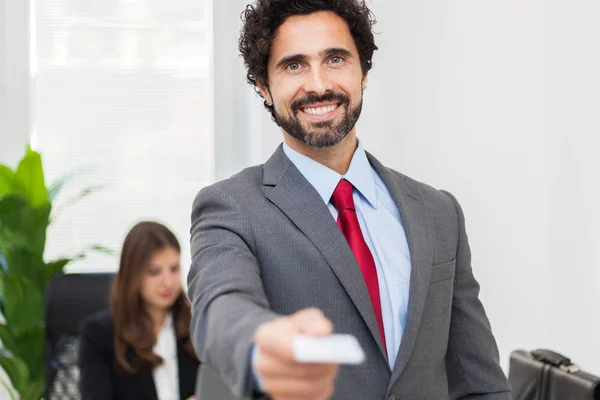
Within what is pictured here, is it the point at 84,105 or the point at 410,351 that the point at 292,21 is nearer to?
the point at 410,351

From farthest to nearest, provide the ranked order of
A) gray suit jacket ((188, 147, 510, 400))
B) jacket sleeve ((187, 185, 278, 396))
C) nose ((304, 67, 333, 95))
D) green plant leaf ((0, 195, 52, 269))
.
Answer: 1. green plant leaf ((0, 195, 52, 269))
2. nose ((304, 67, 333, 95))
3. gray suit jacket ((188, 147, 510, 400))
4. jacket sleeve ((187, 185, 278, 396))

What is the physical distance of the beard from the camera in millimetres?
1437

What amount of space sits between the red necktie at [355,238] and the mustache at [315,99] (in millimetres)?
148

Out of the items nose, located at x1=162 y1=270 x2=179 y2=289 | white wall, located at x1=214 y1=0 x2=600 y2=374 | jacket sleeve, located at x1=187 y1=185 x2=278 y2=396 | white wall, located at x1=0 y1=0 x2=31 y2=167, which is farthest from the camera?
white wall, located at x1=0 y1=0 x2=31 y2=167

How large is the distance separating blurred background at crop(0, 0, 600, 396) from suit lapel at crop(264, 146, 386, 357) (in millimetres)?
1022

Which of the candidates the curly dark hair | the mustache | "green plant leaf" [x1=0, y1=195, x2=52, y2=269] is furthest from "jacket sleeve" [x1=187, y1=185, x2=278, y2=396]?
"green plant leaf" [x1=0, y1=195, x2=52, y2=269]

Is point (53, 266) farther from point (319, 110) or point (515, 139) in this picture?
point (319, 110)

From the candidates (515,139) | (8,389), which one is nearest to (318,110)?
(515,139)

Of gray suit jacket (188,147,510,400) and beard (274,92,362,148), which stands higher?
beard (274,92,362,148)

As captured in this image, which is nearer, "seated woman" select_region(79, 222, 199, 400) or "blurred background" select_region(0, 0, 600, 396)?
"blurred background" select_region(0, 0, 600, 396)

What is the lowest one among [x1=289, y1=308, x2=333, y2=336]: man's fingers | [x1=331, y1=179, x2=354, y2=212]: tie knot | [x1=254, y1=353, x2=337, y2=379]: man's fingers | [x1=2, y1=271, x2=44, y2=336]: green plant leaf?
[x1=2, y1=271, x2=44, y2=336]: green plant leaf

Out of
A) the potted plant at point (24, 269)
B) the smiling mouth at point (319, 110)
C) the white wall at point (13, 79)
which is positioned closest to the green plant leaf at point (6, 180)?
the potted plant at point (24, 269)

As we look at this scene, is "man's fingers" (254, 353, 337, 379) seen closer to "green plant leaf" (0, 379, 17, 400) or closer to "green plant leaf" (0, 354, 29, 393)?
"green plant leaf" (0, 354, 29, 393)

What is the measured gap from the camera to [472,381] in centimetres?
150
